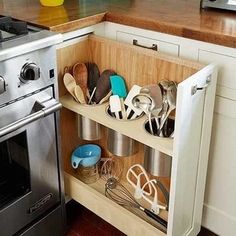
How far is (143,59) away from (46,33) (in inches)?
13.8

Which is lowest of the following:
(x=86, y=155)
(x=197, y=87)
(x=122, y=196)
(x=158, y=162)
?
(x=122, y=196)

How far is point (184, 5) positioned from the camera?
1589 millimetres

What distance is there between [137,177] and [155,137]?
1.10ft

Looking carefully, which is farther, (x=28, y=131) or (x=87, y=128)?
(x=87, y=128)

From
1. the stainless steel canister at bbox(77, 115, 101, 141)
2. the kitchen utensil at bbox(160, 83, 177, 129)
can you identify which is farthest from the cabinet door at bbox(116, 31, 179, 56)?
the stainless steel canister at bbox(77, 115, 101, 141)

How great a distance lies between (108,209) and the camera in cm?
150

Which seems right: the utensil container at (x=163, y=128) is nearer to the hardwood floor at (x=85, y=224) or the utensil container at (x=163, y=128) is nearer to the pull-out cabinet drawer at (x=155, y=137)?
the pull-out cabinet drawer at (x=155, y=137)

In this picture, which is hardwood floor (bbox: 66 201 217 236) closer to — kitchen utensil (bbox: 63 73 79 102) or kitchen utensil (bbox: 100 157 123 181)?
kitchen utensil (bbox: 100 157 123 181)

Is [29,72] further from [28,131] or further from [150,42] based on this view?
[150,42]

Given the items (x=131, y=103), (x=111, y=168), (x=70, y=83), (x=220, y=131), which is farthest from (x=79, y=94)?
(x=220, y=131)

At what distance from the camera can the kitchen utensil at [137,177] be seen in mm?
1565

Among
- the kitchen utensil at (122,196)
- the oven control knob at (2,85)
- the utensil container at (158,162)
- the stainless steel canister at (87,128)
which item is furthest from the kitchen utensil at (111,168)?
the oven control knob at (2,85)

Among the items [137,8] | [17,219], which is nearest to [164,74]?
[137,8]

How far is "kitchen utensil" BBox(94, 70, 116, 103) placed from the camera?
1504 mm
